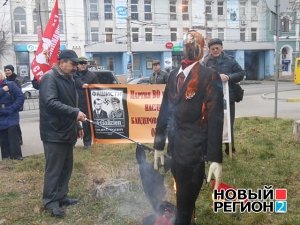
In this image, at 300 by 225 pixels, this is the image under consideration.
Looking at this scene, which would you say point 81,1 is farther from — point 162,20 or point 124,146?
point 124,146

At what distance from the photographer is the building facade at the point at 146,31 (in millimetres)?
42344

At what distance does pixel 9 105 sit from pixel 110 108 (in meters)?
1.91

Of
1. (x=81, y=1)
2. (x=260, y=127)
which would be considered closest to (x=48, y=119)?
(x=260, y=127)

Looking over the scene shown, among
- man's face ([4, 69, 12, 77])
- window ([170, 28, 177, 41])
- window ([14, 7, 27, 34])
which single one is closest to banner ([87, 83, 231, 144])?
man's face ([4, 69, 12, 77])

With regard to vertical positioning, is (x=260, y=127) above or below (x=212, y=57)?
below

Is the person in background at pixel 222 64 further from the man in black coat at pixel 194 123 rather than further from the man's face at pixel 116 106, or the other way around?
the man in black coat at pixel 194 123

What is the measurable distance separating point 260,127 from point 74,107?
635 centimetres

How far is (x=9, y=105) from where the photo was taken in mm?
8109

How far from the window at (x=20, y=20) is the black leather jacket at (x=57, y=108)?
39.6 meters

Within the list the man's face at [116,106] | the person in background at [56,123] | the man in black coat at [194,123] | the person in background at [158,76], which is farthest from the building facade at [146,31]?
the man in black coat at [194,123]

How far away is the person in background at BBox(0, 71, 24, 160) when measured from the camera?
8.05 meters

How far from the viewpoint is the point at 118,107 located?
8.24 meters

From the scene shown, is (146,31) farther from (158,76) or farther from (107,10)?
(158,76)

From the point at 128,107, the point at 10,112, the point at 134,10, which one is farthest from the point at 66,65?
the point at 134,10
